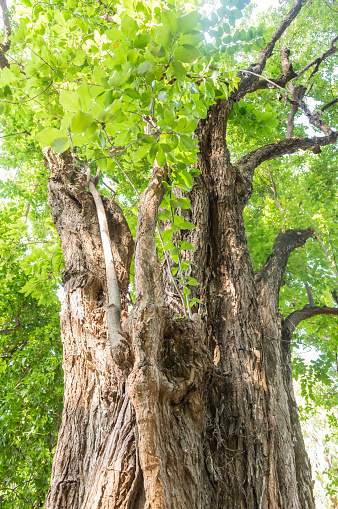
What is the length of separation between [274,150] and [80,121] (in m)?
2.97

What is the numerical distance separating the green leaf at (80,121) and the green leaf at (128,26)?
0.46 meters

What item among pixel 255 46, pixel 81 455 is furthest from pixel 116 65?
pixel 81 455

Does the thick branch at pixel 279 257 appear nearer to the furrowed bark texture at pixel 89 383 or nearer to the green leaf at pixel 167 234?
the furrowed bark texture at pixel 89 383

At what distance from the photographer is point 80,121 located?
1014 millimetres

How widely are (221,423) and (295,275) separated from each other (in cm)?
399

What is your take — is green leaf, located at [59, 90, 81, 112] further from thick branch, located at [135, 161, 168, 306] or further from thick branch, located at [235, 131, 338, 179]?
thick branch, located at [235, 131, 338, 179]

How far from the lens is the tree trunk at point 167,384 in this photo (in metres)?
1.24

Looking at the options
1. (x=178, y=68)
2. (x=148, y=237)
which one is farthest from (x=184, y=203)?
(x=178, y=68)

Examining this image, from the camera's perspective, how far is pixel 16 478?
3.72 meters

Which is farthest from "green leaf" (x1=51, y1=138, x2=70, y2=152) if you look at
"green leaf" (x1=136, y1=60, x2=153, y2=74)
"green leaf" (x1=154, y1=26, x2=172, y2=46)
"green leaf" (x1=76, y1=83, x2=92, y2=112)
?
"green leaf" (x1=154, y1=26, x2=172, y2=46)

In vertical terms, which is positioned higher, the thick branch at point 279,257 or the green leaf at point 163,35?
the thick branch at point 279,257

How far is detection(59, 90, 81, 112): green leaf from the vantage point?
3.36 feet

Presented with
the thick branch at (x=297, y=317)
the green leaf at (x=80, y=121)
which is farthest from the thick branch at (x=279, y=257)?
the green leaf at (x=80, y=121)

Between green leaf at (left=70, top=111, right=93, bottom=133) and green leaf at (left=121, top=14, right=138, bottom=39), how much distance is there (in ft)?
1.51
